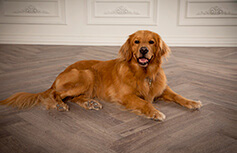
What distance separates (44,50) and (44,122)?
3.52 metres

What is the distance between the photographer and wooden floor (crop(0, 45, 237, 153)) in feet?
5.43

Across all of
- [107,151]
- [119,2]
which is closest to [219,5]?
[119,2]

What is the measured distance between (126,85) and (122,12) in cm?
393

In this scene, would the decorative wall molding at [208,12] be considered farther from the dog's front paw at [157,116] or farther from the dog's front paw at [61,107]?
the dog's front paw at [61,107]

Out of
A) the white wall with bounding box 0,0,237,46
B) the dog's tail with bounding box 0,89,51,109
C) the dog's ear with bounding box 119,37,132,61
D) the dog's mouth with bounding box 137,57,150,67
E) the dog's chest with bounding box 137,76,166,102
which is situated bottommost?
the dog's tail with bounding box 0,89,51,109

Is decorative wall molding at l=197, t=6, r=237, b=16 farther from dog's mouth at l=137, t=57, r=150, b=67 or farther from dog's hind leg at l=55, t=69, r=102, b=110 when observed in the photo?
dog's hind leg at l=55, t=69, r=102, b=110

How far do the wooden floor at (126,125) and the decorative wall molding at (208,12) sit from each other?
2.70 metres

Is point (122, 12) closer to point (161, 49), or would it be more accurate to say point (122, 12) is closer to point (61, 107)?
point (161, 49)

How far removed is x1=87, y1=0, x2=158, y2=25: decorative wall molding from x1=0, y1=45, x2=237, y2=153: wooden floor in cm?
285

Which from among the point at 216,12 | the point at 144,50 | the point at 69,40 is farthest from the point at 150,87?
the point at 216,12

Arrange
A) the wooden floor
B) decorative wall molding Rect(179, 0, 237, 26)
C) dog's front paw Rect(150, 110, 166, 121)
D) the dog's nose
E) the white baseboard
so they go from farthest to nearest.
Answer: the white baseboard, decorative wall molding Rect(179, 0, 237, 26), the dog's nose, dog's front paw Rect(150, 110, 166, 121), the wooden floor

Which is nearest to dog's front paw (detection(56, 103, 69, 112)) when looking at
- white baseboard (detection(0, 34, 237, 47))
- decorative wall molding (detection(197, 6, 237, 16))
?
white baseboard (detection(0, 34, 237, 47))

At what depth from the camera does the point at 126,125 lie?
1998 millimetres

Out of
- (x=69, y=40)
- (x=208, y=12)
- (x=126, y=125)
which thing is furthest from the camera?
(x=69, y=40)
